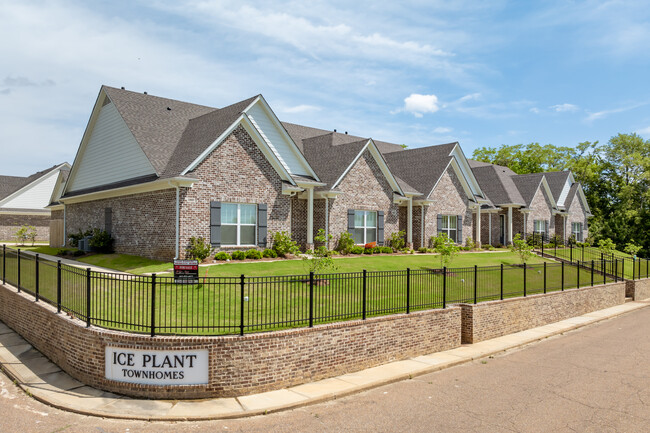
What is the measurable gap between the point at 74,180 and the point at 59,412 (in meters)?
23.7

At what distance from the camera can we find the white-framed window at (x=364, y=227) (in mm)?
27406

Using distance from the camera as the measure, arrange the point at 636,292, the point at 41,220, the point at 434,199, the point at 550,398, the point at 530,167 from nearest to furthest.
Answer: the point at 550,398, the point at 636,292, the point at 434,199, the point at 41,220, the point at 530,167

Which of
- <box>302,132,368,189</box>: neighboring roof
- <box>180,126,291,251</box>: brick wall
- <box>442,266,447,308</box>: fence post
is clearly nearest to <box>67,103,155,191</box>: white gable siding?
<box>180,126,291,251</box>: brick wall

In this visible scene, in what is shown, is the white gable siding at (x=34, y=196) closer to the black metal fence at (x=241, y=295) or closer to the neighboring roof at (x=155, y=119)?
the neighboring roof at (x=155, y=119)

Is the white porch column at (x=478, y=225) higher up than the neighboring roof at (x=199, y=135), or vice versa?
the neighboring roof at (x=199, y=135)

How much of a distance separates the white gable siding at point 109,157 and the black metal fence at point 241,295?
7.56 m

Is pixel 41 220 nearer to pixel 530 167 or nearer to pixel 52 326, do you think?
pixel 52 326

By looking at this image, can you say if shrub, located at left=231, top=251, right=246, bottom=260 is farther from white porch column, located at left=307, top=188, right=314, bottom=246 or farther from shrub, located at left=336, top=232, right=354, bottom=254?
shrub, located at left=336, top=232, right=354, bottom=254

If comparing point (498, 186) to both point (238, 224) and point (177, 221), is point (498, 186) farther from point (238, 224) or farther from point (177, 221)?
point (177, 221)

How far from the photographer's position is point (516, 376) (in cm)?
1143

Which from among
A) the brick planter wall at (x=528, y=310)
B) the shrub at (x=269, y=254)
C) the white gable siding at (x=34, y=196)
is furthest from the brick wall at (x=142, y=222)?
the white gable siding at (x=34, y=196)

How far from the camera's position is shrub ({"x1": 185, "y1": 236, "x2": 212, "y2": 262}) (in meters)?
19.6

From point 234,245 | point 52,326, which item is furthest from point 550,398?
point 234,245

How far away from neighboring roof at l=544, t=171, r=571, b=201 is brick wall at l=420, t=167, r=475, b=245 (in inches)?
654
